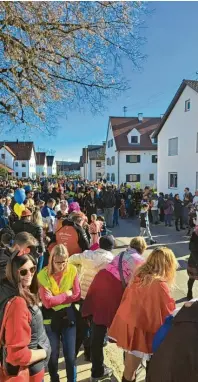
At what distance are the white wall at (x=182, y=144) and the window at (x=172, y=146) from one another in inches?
10.9

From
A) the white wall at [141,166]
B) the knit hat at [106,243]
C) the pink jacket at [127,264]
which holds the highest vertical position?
the white wall at [141,166]

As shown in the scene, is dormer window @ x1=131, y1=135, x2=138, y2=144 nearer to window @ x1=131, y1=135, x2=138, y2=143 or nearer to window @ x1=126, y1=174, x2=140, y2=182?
window @ x1=131, y1=135, x2=138, y2=143

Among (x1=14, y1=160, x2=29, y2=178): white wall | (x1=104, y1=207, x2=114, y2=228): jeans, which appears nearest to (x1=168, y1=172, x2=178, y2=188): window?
(x1=104, y1=207, x2=114, y2=228): jeans

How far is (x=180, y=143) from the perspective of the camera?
64.0 feet

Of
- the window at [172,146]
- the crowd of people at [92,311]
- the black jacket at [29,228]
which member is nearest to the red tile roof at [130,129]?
the window at [172,146]

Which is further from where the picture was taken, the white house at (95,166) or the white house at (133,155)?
the white house at (95,166)

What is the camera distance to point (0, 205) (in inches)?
388

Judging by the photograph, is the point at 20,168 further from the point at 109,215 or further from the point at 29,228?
the point at 29,228

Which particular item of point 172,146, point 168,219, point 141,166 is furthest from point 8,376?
point 141,166

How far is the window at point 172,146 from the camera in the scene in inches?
798

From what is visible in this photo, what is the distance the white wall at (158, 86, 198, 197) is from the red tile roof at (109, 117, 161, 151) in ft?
43.0

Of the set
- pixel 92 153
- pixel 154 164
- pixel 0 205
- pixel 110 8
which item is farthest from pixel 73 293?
pixel 92 153

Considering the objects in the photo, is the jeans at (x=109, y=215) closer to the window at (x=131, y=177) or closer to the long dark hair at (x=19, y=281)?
the long dark hair at (x=19, y=281)

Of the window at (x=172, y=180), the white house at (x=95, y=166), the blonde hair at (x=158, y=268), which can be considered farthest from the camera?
the white house at (x=95, y=166)
